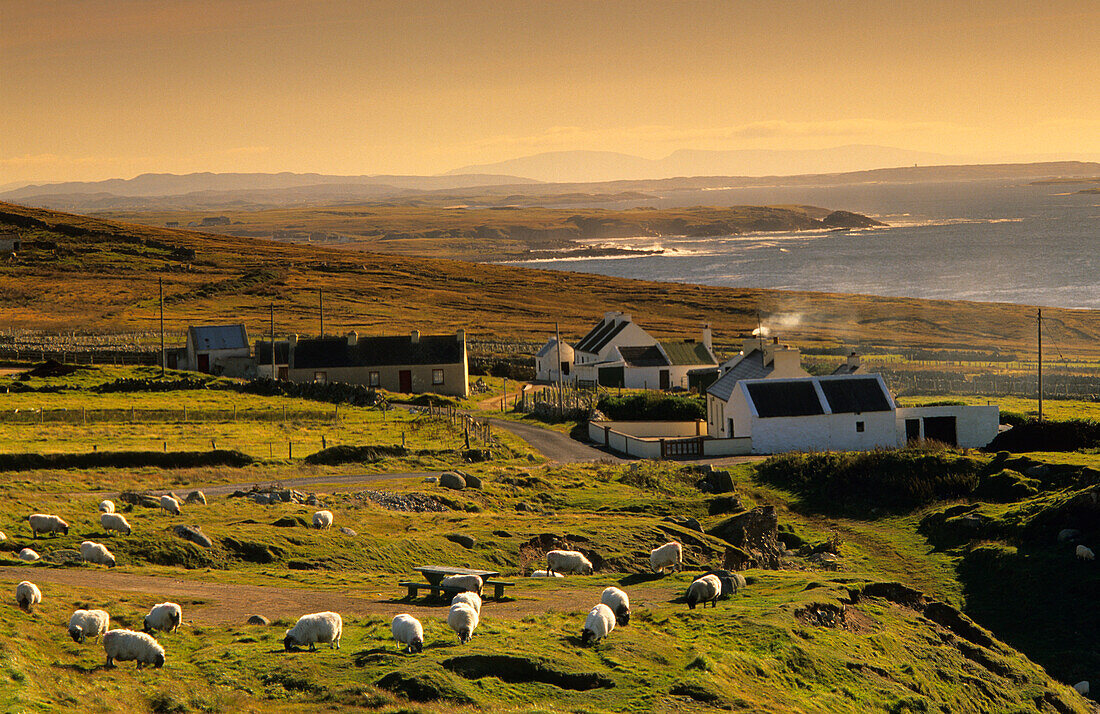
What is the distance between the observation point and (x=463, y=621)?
18.4 metres

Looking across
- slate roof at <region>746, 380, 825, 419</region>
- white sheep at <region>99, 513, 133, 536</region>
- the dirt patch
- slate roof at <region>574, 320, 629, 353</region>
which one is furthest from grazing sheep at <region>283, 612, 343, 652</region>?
slate roof at <region>574, 320, 629, 353</region>

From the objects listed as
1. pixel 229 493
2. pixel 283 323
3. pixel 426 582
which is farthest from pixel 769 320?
pixel 426 582

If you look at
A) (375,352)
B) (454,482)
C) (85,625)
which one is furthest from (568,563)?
(375,352)

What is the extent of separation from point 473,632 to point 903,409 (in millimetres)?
38767

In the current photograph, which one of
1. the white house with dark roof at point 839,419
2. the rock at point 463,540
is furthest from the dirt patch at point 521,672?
the white house with dark roof at point 839,419

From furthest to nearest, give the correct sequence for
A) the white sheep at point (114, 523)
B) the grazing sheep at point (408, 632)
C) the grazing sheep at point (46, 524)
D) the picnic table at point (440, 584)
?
the white sheep at point (114, 523) → the grazing sheep at point (46, 524) → the picnic table at point (440, 584) → the grazing sheep at point (408, 632)

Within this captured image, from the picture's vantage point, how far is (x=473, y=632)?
1894 centimetres

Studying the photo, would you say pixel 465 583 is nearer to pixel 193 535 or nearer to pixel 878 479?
pixel 193 535

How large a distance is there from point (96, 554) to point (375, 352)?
188 feet

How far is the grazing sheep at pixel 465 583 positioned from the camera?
22375 millimetres

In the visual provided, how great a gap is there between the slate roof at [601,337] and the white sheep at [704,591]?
6176 cm

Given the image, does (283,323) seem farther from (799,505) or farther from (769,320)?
(799,505)

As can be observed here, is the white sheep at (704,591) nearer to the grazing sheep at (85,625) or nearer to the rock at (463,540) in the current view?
the rock at (463,540)

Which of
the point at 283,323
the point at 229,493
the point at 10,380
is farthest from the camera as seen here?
the point at 283,323
